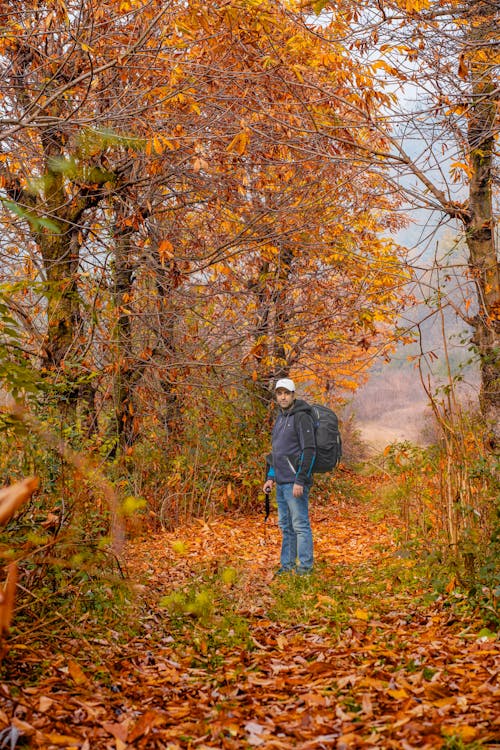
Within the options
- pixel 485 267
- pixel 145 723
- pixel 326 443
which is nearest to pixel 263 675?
pixel 145 723

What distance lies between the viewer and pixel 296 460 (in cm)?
674

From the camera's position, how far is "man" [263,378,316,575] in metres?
6.70

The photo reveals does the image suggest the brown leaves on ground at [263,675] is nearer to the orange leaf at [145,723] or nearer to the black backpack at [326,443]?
the orange leaf at [145,723]

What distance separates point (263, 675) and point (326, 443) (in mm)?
2926

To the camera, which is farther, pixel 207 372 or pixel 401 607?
pixel 207 372

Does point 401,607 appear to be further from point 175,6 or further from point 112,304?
point 175,6

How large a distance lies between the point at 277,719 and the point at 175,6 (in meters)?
5.83

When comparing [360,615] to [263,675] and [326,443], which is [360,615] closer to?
[263,675]

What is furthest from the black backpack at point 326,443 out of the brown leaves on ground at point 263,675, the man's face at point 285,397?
the brown leaves on ground at point 263,675

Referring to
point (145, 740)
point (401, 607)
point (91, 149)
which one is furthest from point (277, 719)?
point (91, 149)

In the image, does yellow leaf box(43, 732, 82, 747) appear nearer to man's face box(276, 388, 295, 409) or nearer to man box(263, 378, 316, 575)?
man box(263, 378, 316, 575)

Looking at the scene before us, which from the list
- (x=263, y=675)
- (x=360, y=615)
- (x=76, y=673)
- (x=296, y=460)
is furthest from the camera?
(x=296, y=460)

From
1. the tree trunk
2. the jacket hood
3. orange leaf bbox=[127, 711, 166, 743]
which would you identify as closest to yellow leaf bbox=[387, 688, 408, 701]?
orange leaf bbox=[127, 711, 166, 743]

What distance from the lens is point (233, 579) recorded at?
6.63 m
